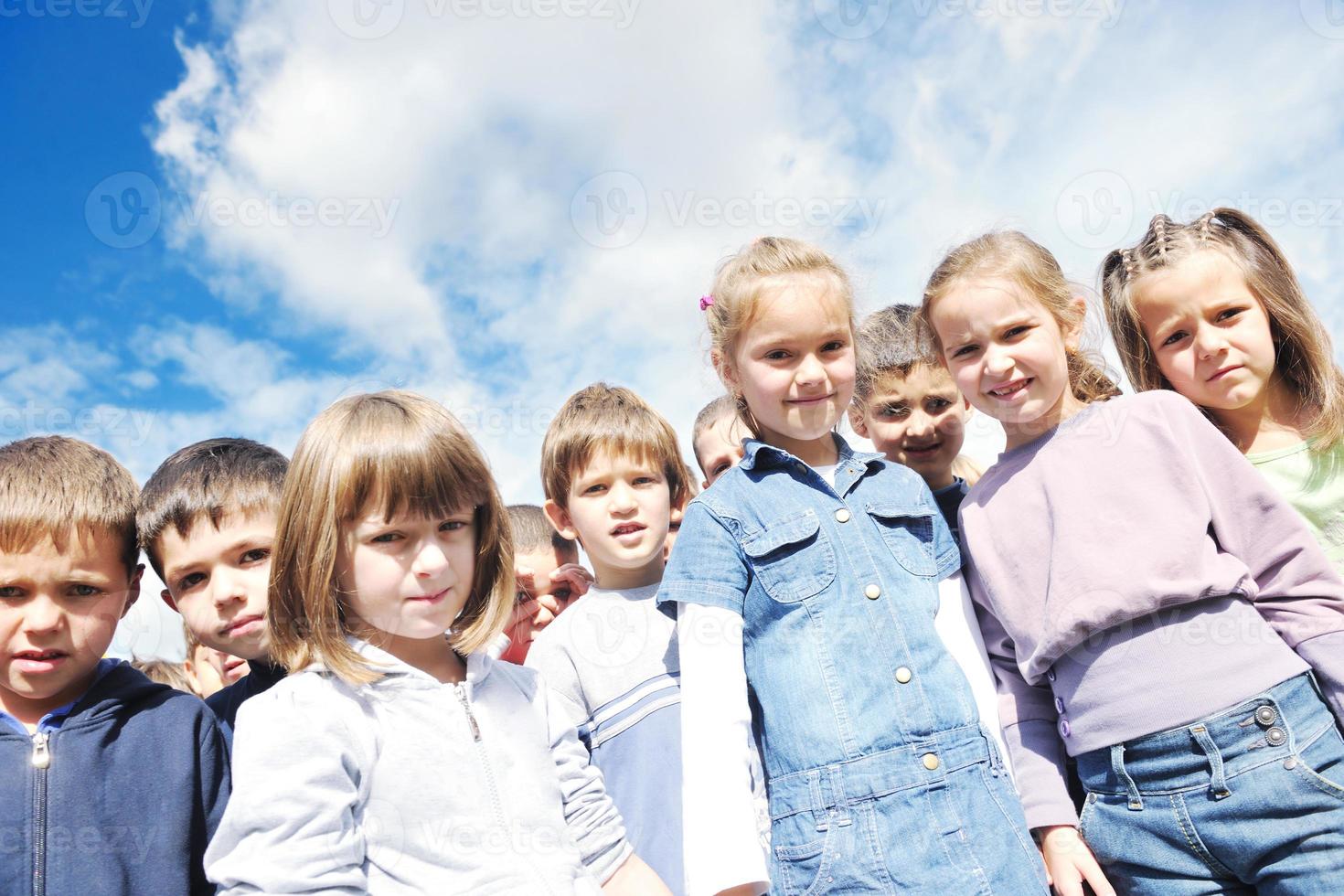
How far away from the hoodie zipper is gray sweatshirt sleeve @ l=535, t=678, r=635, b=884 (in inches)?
8.9

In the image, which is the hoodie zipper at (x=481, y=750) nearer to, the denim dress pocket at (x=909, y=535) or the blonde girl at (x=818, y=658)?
the blonde girl at (x=818, y=658)

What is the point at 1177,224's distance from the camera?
9.83ft

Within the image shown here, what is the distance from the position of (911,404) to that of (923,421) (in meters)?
0.08

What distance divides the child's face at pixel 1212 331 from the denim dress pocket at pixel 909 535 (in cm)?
105

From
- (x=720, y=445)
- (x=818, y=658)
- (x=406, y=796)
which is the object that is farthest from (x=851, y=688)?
(x=720, y=445)

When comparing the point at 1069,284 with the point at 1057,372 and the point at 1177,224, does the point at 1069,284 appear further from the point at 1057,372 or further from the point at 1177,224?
the point at 1177,224

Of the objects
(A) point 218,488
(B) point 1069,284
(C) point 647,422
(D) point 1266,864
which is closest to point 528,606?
(C) point 647,422

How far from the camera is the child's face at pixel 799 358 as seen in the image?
2545mm

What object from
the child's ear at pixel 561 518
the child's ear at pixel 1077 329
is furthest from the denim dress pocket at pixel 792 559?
the child's ear at pixel 561 518

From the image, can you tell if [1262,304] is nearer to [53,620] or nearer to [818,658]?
A: [818,658]

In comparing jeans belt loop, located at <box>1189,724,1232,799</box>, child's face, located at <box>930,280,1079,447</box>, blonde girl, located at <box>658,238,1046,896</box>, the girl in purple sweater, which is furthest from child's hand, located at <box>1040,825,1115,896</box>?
child's face, located at <box>930,280,1079,447</box>

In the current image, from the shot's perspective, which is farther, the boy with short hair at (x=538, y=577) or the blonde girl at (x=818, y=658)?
the boy with short hair at (x=538, y=577)

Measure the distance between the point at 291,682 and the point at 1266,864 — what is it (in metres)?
2.34

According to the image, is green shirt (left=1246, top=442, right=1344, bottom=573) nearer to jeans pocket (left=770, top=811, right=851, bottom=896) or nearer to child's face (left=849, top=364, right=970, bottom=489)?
child's face (left=849, top=364, right=970, bottom=489)
